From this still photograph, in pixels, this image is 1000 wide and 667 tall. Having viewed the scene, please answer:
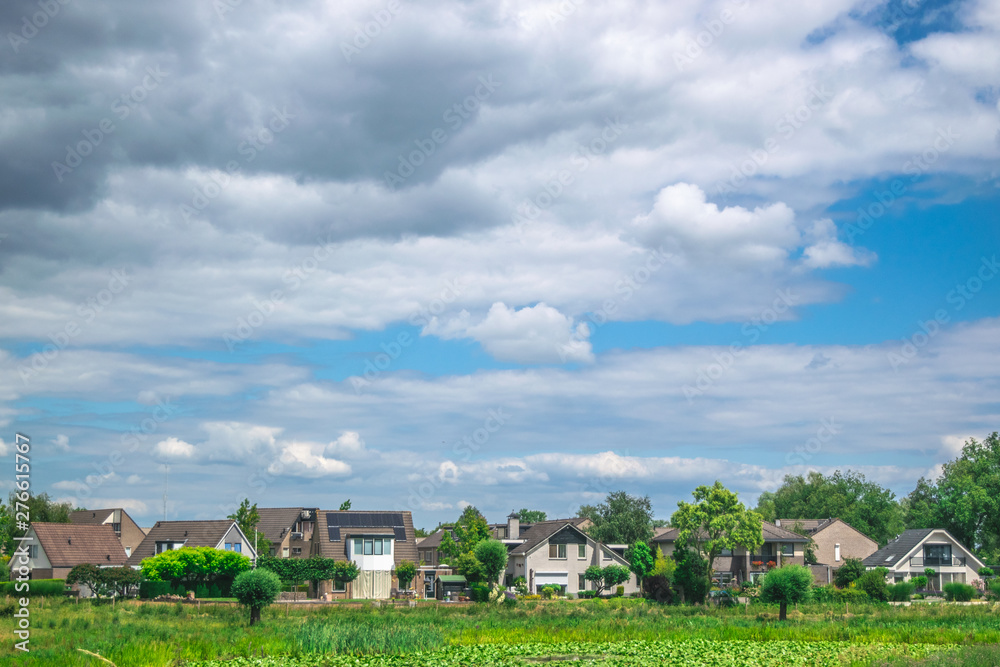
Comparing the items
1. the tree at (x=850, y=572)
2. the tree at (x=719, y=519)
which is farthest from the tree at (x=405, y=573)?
the tree at (x=850, y=572)

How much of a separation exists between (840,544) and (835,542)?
1.89 ft

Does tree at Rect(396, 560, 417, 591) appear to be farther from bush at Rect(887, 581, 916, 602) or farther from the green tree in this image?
bush at Rect(887, 581, 916, 602)

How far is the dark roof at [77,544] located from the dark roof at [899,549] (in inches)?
2834

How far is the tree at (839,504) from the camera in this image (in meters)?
113

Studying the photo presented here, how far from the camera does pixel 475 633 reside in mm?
32219

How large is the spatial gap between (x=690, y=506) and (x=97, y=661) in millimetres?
57245

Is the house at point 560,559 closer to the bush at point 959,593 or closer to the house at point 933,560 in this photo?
the bush at point 959,593

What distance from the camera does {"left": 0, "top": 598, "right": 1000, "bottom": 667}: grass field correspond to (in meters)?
25.0

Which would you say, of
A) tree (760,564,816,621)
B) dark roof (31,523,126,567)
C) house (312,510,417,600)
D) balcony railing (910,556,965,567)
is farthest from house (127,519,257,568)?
balcony railing (910,556,965,567)

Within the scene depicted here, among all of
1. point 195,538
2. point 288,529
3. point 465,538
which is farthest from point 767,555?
point 195,538

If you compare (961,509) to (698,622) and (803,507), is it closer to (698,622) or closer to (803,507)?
(803,507)

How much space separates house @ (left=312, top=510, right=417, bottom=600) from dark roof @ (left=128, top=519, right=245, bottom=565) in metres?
8.27

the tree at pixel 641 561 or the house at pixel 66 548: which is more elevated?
the house at pixel 66 548

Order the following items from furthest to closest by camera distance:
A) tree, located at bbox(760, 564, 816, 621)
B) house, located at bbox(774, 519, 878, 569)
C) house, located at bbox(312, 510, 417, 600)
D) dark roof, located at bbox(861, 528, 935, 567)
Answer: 1. house, located at bbox(774, 519, 878, 569)
2. dark roof, located at bbox(861, 528, 935, 567)
3. house, located at bbox(312, 510, 417, 600)
4. tree, located at bbox(760, 564, 816, 621)
